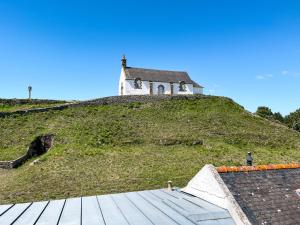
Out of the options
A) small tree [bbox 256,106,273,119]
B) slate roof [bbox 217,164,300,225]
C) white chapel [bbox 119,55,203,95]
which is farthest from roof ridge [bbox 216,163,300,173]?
small tree [bbox 256,106,273,119]

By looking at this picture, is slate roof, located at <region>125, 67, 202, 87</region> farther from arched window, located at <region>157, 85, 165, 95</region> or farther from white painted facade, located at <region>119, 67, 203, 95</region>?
arched window, located at <region>157, 85, 165, 95</region>

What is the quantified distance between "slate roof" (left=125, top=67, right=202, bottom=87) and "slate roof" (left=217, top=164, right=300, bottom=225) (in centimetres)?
4374

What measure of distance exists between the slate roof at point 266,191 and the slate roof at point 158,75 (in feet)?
144

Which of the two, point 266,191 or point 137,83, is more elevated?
point 137,83

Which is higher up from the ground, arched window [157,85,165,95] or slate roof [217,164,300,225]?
→ arched window [157,85,165,95]

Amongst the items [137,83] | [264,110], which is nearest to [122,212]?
[137,83]

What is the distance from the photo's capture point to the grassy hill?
21.1m

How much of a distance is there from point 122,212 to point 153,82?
1840 inches

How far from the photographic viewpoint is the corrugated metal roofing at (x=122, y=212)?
6.33m

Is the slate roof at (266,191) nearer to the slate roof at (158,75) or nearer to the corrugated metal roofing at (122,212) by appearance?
the corrugated metal roofing at (122,212)

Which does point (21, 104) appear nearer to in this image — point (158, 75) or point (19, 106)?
point (19, 106)

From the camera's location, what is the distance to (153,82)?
5306 cm

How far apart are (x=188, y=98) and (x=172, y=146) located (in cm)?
1449

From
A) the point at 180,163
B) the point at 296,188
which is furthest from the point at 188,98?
the point at 296,188
